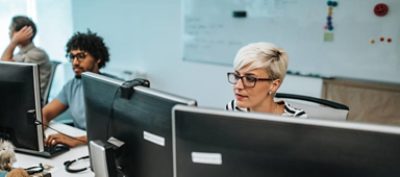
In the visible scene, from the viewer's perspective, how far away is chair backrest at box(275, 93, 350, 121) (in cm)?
146

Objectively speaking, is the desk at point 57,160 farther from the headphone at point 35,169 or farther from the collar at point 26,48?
the collar at point 26,48

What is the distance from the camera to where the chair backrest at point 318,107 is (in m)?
1.46

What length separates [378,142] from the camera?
63 cm

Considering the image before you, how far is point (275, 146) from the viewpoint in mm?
708

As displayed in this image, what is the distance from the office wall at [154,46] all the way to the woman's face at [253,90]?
171 centimetres

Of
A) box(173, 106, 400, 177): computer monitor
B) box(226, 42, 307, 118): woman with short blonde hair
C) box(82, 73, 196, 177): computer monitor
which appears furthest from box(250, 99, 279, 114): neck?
box(173, 106, 400, 177): computer monitor

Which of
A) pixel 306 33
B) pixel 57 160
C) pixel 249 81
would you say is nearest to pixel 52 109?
pixel 57 160

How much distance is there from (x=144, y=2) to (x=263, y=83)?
2.49 meters

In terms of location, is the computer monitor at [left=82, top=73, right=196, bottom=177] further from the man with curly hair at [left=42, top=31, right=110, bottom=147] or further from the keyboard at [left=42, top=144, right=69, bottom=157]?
the man with curly hair at [left=42, top=31, right=110, bottom=147]

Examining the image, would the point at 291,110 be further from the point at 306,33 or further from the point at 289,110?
the point at 306,33

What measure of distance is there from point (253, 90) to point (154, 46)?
2.36m

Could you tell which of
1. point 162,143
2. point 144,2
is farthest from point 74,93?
point 144,2

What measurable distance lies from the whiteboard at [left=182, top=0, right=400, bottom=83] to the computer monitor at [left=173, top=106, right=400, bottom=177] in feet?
6.53

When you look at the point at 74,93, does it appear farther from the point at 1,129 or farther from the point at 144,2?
the point at 144,2
